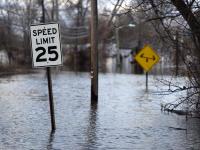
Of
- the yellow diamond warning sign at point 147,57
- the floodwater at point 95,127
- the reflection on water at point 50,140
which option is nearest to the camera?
the reflection on water at point 50,140

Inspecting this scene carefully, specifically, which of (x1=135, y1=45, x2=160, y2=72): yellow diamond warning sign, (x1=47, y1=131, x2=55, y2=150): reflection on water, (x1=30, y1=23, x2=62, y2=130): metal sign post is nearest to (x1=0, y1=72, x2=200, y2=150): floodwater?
(x1=47, y1=131, x2=55, y2=150): reflection on water

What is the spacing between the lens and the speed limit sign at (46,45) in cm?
1355

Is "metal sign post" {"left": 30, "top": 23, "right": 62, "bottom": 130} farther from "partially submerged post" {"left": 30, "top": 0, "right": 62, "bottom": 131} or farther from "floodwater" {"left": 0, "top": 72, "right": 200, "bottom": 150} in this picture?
"floodwater" {"left": 0, "top": 72, "right": 200, "bottom": 150}

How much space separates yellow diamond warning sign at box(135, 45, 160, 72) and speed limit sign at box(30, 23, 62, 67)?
19953 mm

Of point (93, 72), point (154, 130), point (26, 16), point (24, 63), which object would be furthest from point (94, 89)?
point (24, 63)

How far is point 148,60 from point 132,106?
13.0 meters

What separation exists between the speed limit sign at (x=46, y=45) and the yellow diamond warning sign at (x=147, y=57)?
20.0m

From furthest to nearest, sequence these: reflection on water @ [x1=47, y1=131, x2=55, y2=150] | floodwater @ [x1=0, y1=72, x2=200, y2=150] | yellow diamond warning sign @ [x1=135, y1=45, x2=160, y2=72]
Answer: yellow diamond warning sign @ [x1=135, y1=45, x2=160, y2=72] → floodwater @ [x1=0, y1=72, x2=200, y2=150] → reflection on water @ [x1=47, y1=131, x2=55, y2=150]

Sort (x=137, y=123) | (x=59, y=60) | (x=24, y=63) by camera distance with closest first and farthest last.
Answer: (x=59, y=60) → (x=137, y=123) → (x=24, y=63)

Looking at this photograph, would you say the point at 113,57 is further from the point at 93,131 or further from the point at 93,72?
the point at 93,131

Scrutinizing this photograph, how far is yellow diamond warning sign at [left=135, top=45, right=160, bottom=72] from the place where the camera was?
33438 mm

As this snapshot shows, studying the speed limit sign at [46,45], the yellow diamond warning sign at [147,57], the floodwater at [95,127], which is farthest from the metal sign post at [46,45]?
the yellow diamond warning sign at [147,57]

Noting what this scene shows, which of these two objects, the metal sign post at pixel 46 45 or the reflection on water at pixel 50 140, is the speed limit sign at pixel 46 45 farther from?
the reflection on water at pixel 50 140

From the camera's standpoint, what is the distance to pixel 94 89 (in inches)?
874
